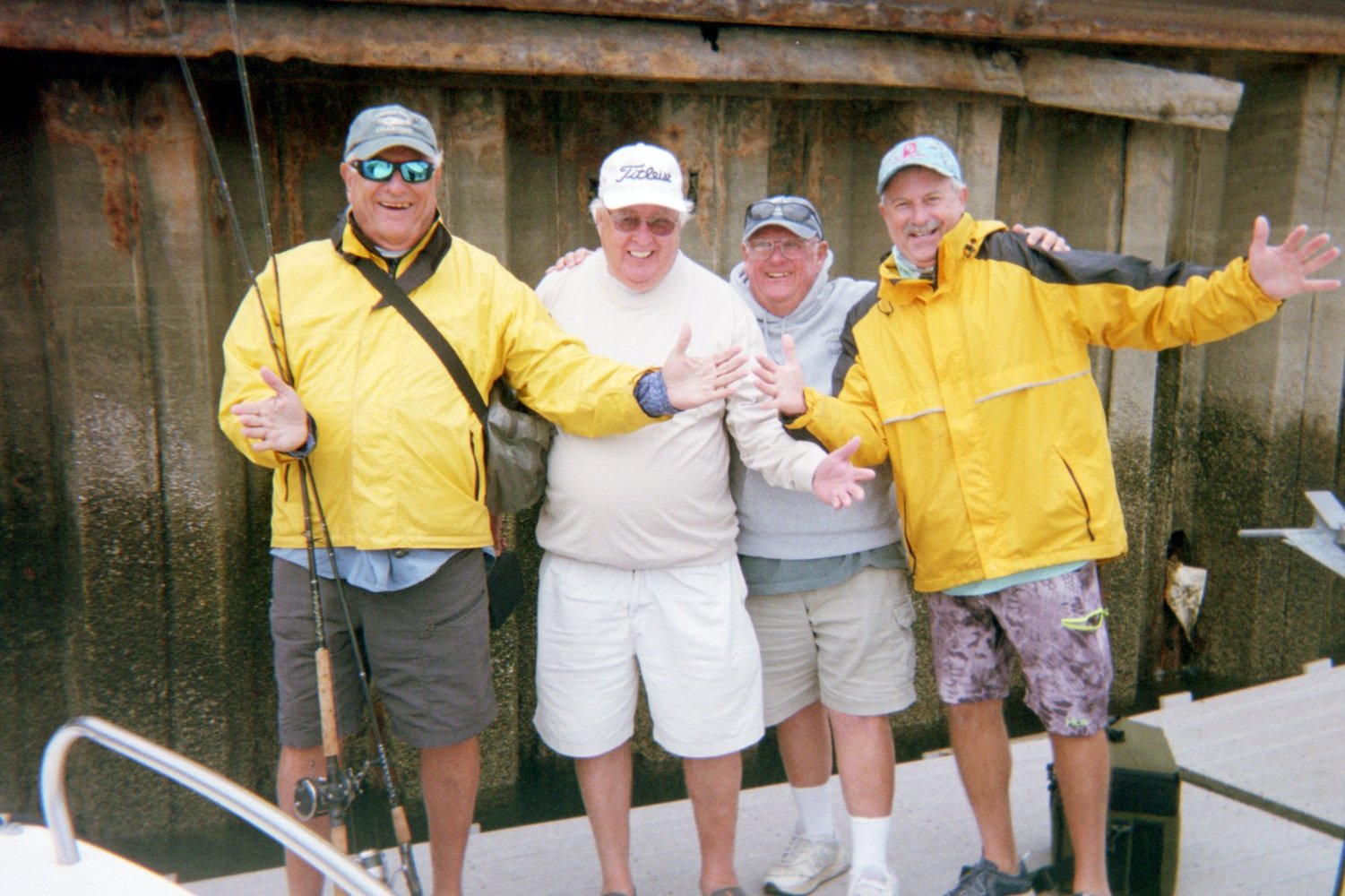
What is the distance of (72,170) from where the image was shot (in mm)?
3688

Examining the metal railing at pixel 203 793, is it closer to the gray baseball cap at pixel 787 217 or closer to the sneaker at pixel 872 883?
the sneaker at pixel 872 883

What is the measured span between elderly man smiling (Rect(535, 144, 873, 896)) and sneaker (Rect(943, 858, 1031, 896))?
2.08 feet

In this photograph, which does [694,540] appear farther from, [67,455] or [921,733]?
[921,733]

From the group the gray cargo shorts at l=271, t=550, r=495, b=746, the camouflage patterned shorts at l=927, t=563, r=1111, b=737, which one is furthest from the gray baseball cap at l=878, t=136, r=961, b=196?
the gray cargo shorts at l=271, t=550, r=495, b=746

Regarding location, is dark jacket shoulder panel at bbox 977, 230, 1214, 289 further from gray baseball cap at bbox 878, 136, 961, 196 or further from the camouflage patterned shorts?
the camouflage patterned shorts

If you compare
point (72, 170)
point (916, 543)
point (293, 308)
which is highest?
point (72, 170)

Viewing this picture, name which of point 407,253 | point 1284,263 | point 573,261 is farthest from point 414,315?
point 1284,263

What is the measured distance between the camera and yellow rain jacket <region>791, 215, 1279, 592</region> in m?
2.97

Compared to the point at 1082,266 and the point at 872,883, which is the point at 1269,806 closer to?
the point at 872,883

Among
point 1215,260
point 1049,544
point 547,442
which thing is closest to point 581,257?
point 547,442

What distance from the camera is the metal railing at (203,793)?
179cm

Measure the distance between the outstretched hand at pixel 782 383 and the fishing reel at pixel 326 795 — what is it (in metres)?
1.40

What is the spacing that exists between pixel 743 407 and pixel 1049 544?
879 millimetres

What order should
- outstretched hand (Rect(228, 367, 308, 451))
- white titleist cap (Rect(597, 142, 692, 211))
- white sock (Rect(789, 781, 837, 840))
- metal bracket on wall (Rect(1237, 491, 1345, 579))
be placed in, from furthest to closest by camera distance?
white sock (Rect(789, 781, 837, 840)) → white titleist cap (Rect(597, 142, 692, 211)) → outstretched hand (Rect(228, 367, 308, 451)) → metal bracket on wall (Rect(1237, 491, 1345, 579))
